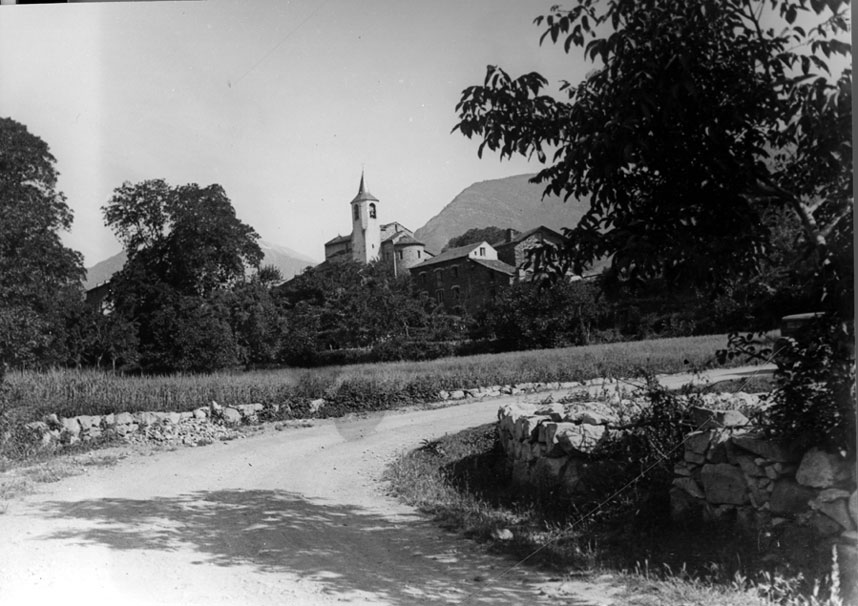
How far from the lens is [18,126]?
6.38m

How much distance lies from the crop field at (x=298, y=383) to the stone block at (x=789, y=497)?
2.66m

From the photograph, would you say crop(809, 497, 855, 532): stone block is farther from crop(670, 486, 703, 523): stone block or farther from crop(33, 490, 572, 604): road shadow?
crop(33, 490, 572, 604): road shadow

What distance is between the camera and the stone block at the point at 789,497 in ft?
12.6

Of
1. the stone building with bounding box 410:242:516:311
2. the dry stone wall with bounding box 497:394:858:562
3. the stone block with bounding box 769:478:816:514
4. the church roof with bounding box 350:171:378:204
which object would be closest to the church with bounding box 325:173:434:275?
the church roof with bounding box 350:171:378:204

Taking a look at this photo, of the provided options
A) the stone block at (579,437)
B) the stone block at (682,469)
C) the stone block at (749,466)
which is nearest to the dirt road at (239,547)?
the stone block at (682,469)

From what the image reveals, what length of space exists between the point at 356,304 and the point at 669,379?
4520 mm

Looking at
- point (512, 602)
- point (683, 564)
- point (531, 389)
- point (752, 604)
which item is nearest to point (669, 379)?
point (683, 564)

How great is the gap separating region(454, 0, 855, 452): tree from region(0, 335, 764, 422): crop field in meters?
2.70

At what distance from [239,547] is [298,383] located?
620 centimetres

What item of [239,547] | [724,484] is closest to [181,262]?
[239,547]

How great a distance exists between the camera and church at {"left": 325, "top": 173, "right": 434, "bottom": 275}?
618cm

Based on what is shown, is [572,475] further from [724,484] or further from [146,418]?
[146,418]

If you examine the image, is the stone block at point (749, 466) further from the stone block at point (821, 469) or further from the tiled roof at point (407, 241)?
the tiled roof at point (407, 241)

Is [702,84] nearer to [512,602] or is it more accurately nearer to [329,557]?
[512,602]
